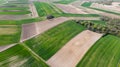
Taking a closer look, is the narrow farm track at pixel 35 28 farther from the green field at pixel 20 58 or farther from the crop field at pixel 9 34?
the green field at pixel 20 58

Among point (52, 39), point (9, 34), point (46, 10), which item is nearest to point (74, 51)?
point (52, 39)

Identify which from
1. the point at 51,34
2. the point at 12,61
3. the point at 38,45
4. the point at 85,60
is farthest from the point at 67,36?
the point at 12,61

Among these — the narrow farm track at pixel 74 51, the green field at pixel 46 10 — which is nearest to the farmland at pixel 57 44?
the narrow farm track at pixel 74 51

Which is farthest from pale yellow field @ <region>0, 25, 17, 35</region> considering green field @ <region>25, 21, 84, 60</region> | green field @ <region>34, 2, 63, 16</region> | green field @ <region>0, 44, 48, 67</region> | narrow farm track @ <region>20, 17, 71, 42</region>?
green field @ <region>34, 2, 63, 16</region>

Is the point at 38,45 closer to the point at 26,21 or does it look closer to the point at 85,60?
the point at 85,60

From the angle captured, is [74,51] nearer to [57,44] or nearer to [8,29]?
[57,44]

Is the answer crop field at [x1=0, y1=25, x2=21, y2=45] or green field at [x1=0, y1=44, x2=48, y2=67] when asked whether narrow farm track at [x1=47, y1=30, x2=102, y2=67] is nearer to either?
green field at [x1=0, y1=44, x2=48, y2=67]
